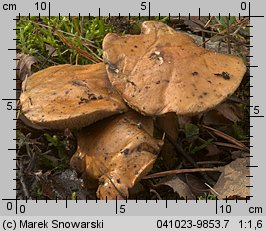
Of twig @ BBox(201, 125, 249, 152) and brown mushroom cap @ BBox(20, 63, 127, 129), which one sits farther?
twig @ BBox(201, 125, 249, 152)

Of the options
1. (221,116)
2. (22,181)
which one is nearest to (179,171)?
(221,116)

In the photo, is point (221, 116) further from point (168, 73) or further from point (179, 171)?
point (168, 73)

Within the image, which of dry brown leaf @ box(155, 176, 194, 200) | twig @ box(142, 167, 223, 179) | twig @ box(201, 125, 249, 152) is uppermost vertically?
twig @ box(201, 125, 249, 152)

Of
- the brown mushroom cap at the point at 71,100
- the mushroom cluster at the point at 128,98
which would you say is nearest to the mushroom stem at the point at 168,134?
the mushroom cluster at the point at 128,98

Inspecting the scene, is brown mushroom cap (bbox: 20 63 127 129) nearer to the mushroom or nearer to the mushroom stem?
the mushroom

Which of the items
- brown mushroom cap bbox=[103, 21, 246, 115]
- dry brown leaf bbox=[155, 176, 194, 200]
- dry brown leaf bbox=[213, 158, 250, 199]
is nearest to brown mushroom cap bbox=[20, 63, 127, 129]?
brown mushroom cap bbox=[103, 21, 246, 115]
